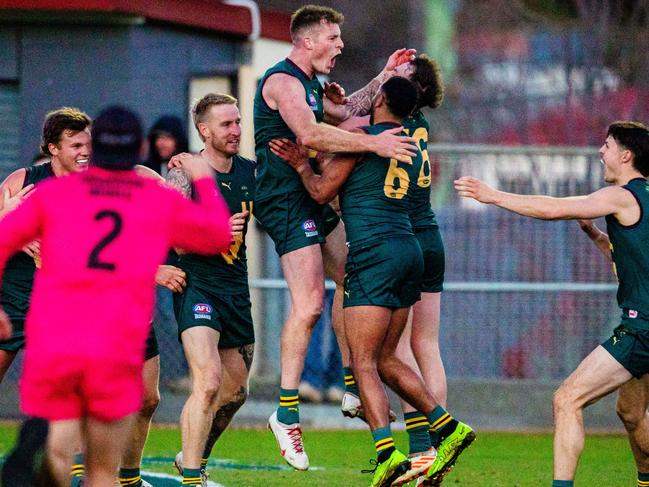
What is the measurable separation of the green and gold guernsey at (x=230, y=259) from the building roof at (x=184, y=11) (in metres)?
5.86

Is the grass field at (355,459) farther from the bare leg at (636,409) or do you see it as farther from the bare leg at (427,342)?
the bare leg at (636,409)

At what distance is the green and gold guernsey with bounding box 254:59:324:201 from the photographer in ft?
32.2

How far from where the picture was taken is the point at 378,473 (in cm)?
926

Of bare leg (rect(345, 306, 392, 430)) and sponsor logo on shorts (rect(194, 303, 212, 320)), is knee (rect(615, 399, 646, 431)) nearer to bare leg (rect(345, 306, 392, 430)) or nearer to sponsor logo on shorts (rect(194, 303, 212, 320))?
bare leg (rect(345, 306, 392, 430))

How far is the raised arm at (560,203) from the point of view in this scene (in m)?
8.90

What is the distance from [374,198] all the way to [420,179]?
0.49 meters

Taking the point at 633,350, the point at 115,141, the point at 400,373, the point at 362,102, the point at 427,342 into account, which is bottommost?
the point at 400,373

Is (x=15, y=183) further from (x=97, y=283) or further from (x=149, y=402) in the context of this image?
(x=97, y=283)

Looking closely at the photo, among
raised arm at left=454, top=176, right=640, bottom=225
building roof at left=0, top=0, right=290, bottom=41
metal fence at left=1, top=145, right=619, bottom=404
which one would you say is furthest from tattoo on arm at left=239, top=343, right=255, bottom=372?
building roof at left=0, top=0, right=290, bottom=41

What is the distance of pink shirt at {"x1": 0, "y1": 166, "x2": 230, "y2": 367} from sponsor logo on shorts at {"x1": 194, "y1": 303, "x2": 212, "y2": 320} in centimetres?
243

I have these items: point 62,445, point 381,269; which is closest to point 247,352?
point 381,269

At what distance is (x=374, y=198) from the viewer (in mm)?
9539

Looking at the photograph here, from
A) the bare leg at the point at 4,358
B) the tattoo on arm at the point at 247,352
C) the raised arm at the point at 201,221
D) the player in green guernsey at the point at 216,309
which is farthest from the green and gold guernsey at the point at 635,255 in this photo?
the bare leg at the point at 4,358

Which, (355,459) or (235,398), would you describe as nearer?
(235,398)
